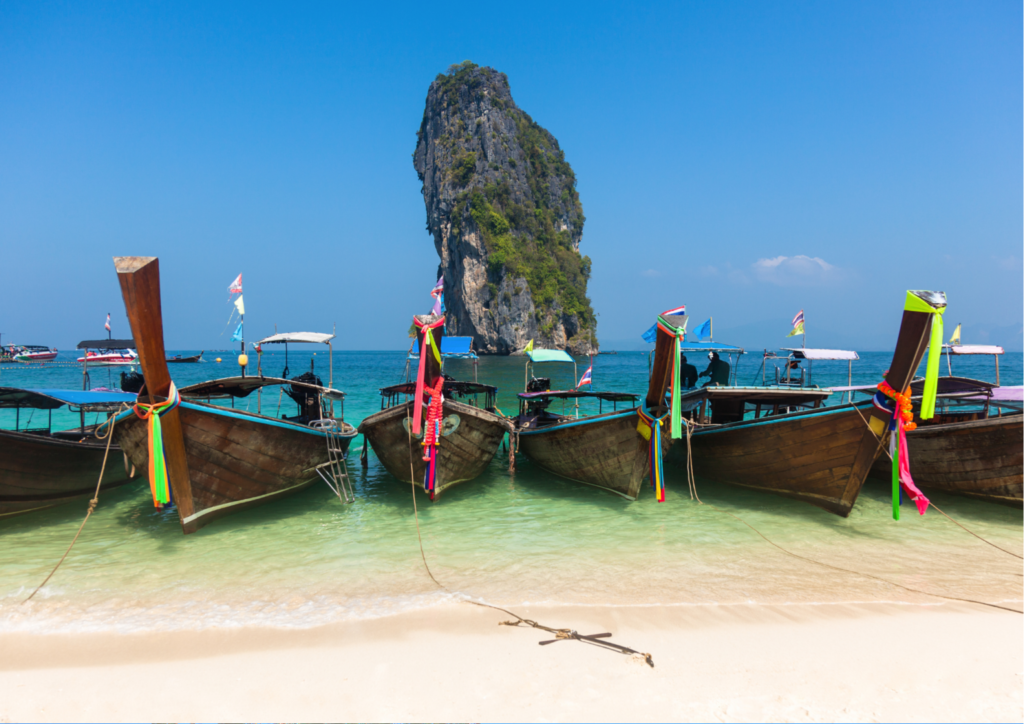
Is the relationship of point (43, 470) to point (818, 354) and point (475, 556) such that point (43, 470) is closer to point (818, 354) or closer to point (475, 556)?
point (475, 556)

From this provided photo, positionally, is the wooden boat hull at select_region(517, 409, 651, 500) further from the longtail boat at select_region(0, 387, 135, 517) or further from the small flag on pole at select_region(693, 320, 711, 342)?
the longtail boat at select_region(0, 387, 135, 517)

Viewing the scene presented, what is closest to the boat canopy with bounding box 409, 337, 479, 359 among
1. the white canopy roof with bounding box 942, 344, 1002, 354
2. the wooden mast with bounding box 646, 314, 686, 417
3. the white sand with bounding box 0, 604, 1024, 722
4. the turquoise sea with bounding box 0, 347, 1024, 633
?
the turquoise sea with bounding box 0, 347, 1024, 633

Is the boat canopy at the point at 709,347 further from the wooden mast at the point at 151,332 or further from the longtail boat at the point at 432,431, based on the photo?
the wooden mast at the point at 151,332

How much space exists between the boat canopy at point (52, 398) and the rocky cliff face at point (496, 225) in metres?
62.3

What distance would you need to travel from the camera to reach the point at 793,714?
12.3 ft

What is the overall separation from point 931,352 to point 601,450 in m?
4.87

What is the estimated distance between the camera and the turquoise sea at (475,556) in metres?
5.66

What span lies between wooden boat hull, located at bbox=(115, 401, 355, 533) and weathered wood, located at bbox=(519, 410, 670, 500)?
14.8 feet

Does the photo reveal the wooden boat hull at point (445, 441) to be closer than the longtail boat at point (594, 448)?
No

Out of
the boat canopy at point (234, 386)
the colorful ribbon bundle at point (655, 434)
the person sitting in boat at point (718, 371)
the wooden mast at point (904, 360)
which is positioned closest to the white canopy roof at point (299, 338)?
the boat canopy at point (234, 386)

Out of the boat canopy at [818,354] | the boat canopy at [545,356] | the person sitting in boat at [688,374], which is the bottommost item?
the person sitting in boat at [688,374]

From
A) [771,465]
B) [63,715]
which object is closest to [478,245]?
[771,465]

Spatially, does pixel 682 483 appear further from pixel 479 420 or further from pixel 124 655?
pixel 124 655

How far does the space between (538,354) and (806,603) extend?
7.93 m
